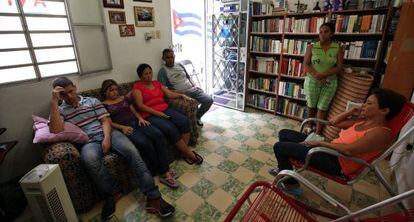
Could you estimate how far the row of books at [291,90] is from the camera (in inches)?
120

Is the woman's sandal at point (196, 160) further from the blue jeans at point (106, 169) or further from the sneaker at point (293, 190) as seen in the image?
the sneaker at point (293, 190)

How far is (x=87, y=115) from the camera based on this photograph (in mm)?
1849

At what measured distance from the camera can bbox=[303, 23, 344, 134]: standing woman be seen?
236 cm

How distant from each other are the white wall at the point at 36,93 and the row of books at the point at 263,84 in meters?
1.78

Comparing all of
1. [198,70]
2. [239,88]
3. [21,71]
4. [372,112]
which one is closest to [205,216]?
[372,112]

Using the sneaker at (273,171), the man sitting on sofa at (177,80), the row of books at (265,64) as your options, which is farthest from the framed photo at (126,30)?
the sneaker at (273,171)

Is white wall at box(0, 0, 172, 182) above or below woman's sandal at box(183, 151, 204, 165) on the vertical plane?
above

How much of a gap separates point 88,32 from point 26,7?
499 mm

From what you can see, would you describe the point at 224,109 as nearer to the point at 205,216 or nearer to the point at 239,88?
the point at 239,88

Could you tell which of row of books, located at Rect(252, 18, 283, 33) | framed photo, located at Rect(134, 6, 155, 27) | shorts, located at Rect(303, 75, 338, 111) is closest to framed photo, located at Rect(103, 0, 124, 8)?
framed photo, located at Rect(134, 6, 155, 27)

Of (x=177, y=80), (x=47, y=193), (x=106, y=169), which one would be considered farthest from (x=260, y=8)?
(x=47, y=193)

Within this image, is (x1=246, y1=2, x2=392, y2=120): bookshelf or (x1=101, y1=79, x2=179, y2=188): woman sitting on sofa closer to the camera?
(x1=101, y1=79, x2=179, y2=188): woman sitting on sofa

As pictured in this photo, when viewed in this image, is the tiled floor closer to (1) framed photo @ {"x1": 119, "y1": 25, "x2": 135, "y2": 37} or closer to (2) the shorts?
(2) the shorts

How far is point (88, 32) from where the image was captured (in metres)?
2.14
